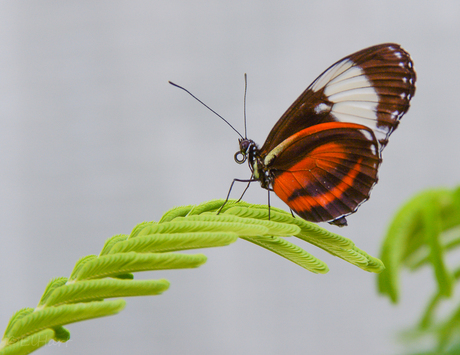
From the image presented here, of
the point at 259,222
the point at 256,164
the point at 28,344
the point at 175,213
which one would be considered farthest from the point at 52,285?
the point at 256,164

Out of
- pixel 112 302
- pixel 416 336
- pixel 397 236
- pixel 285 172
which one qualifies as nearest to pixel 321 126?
pixel 285 172

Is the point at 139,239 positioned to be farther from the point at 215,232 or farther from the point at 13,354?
the point at 13,354

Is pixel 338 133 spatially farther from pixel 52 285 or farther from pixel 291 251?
pixel 52 285

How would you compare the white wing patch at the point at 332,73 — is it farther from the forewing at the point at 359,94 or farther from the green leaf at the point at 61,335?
the green leaf at the point at 61,335

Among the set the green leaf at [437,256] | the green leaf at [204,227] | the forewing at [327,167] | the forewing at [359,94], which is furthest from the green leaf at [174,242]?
the green leaf at [437,256]

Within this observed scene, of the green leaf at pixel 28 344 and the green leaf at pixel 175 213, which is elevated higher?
the green leaf at pixel 175 213

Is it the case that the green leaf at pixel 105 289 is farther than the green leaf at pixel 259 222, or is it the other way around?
the green leaf at pixel 259 222

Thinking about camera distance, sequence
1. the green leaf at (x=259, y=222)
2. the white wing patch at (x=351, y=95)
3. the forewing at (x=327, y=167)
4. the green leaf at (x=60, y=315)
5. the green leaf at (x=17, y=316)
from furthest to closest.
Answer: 1. the white wing patch at (x=351, y=95)
2. the forewing at (x=327, y=167)
3. the green leaf at (x=259, y=222)
4. the green leaf at (x=17, y=316)
5. the green leaf at (x=60, y=315)

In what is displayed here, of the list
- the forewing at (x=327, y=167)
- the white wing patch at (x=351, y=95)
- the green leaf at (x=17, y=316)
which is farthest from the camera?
the white wing patch at (x=351, y=95)
